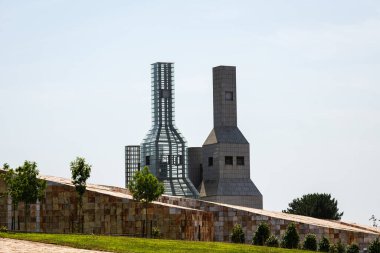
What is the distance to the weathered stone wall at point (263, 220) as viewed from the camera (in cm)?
9919

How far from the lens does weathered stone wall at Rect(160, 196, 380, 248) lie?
99.2 meters

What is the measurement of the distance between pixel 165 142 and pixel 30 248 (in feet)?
382

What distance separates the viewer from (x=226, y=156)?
17775cm

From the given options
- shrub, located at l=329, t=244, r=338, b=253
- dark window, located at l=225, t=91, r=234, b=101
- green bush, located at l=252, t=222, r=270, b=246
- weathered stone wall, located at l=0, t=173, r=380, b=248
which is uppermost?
dark window, located at l=225, t=91, r=234, b=101

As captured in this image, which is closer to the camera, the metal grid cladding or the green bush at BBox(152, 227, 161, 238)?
the green bush at BBox(152, 227, 161, 238)

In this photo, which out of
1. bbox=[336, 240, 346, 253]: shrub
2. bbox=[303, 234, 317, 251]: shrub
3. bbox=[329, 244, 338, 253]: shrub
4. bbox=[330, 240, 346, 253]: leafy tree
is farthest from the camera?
bbox=[336, 240, 346, 253]: shrub

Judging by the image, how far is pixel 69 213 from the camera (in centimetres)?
9794

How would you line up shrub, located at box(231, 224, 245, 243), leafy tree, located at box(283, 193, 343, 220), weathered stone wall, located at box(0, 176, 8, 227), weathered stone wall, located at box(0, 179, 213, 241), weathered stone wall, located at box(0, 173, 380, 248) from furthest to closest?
leafy tree, located at box(283, 193, 343, 220)
weathered stone wall, located at box(0, 176, 8, 227)
shrub, located at box(231, 224, 245, 243)
weathered stone wall, located at box(0, 173, 380, 248)
weathered stone wall, located at box(0, 179, 213, 241)

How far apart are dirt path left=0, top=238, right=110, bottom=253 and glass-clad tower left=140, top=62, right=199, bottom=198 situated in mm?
108335

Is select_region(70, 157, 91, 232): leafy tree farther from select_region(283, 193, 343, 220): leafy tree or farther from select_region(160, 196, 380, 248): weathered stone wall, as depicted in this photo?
select_region(283, 193, 343, 220): leafy tree

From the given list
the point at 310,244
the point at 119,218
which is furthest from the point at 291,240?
the point at 119,218

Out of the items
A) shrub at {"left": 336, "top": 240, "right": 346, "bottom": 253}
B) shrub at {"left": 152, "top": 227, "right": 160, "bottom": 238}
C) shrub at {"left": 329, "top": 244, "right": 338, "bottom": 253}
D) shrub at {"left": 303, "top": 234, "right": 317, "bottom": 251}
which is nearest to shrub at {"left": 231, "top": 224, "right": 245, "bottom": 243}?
shrub at {"left": 303, "top": 234, "right": 317, "bottom": 251}

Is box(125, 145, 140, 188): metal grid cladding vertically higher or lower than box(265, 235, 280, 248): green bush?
higher

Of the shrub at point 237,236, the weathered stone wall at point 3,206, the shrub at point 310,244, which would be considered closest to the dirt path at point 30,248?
the shrub at point 310,244
